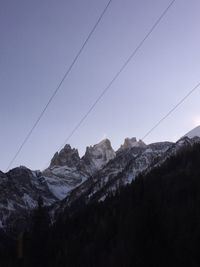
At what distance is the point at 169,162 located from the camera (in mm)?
183750

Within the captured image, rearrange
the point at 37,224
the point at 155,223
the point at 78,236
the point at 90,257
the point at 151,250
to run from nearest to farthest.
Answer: the point at 151,250, the point at 155,223, the point at 37,224, the point at 90,257, the point at 78,236

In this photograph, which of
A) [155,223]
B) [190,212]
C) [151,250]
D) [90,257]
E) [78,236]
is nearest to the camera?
[151,250]

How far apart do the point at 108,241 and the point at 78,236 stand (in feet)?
58.6

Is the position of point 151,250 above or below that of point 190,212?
below

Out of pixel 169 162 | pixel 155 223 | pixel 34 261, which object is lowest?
pixel 155 223

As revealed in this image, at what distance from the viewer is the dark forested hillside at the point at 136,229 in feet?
142

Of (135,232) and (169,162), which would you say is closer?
(135,232)

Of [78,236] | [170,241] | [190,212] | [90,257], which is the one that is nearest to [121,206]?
[78,236]

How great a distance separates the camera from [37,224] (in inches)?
2817

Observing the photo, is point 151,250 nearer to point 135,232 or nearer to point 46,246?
point 135,232

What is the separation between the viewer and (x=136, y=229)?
146ft

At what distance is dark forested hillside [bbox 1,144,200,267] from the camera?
43375 mm

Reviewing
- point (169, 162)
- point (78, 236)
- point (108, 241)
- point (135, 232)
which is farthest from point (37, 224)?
point (169, 162)

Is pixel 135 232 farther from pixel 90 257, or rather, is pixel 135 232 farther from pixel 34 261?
pixel 90 257
